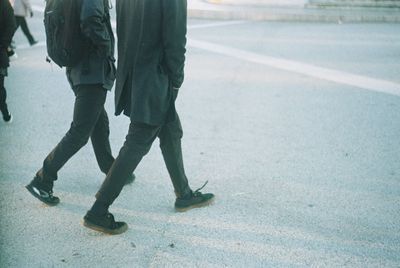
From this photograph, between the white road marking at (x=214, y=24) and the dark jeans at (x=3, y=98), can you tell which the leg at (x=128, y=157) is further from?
the white road marking at (x=214, y=24)

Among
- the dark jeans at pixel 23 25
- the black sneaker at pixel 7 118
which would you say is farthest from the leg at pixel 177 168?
the dark jeans at pixel 23 25

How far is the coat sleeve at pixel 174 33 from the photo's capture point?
272 centimetres

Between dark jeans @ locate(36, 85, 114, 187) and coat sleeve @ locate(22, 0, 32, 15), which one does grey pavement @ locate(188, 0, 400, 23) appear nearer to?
coat sleeve @ locate(22, 0, 32, 15)

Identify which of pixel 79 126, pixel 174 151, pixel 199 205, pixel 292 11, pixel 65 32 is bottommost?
pixel 199 205

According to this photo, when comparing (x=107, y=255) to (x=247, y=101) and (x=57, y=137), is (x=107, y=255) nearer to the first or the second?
(x=57, y=137)

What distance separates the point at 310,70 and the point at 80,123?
15.6 feet

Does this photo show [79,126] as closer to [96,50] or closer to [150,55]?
[96,50]

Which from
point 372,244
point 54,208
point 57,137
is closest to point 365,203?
point 372,244

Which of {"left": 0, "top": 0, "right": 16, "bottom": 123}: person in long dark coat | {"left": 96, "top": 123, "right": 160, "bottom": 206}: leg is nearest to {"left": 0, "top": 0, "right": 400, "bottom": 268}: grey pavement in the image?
{"left": 96, "top": 123, "right": 160, "bottom": 206}: leg

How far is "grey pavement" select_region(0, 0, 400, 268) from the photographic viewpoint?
3.06 metres

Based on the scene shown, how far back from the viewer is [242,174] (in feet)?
13.5

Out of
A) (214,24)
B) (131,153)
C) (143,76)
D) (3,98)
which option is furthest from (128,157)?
(214,24)

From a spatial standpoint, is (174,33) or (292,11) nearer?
(174,33)

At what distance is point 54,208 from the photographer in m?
3.53
